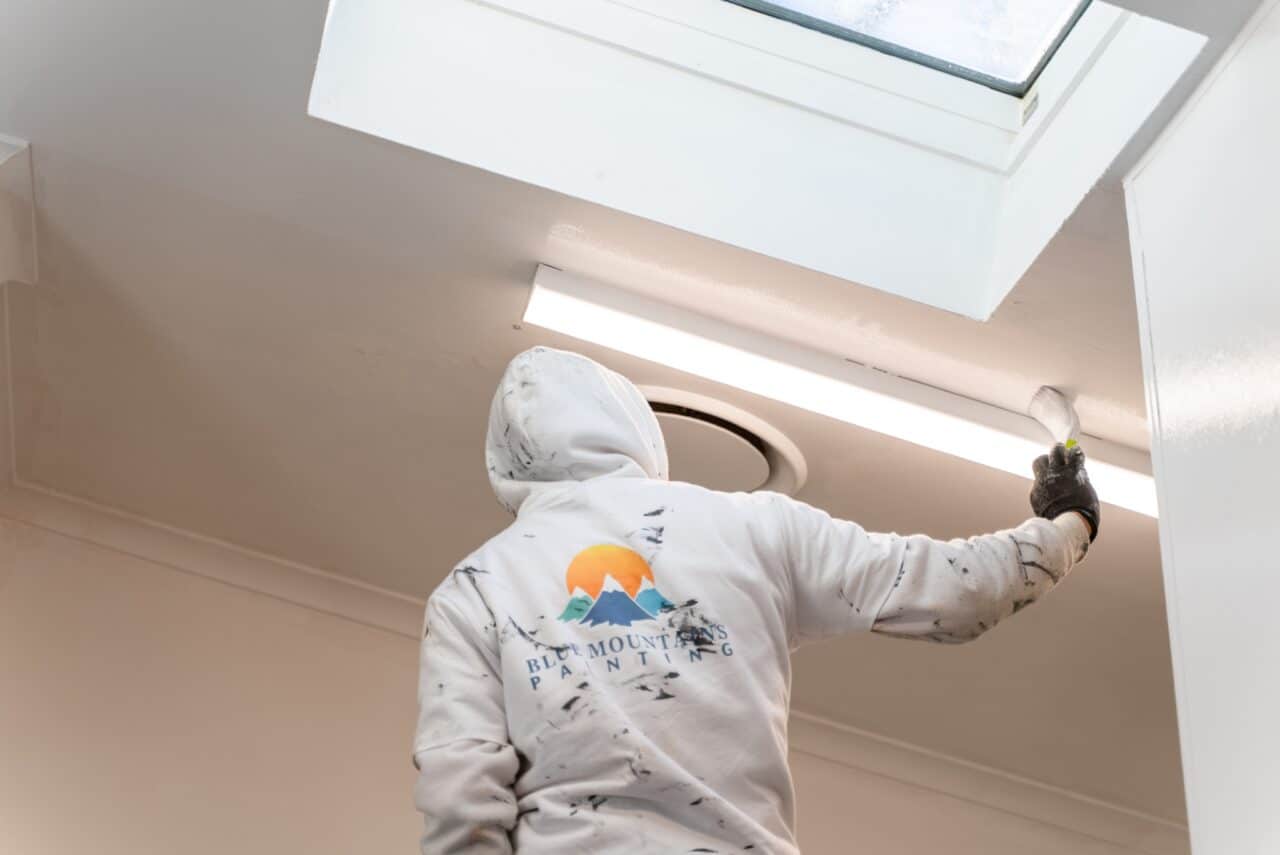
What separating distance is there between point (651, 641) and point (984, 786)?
7.04 ft

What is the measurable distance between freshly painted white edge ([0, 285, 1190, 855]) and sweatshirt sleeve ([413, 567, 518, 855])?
1.67 metres

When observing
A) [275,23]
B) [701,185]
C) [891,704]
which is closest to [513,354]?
[701,185]

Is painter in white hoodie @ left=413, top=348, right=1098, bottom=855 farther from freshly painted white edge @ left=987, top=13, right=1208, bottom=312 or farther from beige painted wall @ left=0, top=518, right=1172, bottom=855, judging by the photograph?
beige painted wall @ left=0, top=518, right=1172, bottom=855

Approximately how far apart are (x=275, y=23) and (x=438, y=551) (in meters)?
1.41

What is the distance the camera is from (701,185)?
1989mm

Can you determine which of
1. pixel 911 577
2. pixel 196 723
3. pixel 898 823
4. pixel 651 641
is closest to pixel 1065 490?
pixel 911 577

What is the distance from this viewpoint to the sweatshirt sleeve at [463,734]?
53.1 inches

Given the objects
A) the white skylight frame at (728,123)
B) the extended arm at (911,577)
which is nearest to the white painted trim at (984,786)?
A: the white skylight frame at (728,123)

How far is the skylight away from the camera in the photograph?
2.02 m

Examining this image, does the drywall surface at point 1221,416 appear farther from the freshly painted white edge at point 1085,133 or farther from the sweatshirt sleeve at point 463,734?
the sweatshirt sleeve at point 463,734

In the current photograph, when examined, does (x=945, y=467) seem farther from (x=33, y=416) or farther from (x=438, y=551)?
(x=33, y=416)

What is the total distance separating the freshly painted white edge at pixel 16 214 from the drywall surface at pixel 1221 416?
1568 mm

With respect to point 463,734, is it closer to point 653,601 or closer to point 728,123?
point 653,601

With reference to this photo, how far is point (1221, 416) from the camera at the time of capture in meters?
1.34
